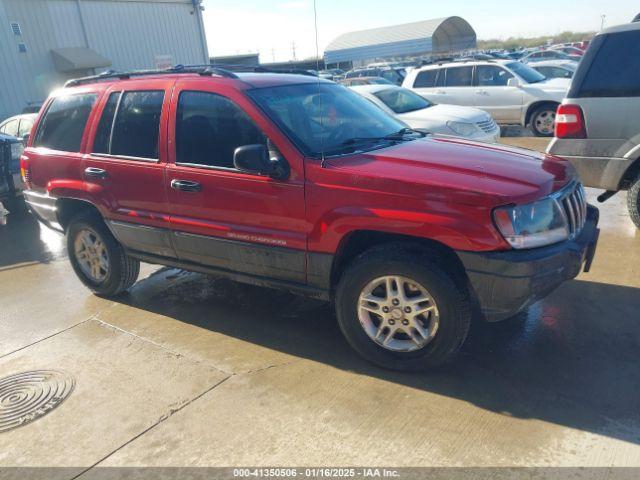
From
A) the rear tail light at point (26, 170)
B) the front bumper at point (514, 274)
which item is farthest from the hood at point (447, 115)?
the front bumper at point (514, 274)

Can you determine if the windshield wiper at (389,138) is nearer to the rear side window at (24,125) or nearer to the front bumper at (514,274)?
the front bumper at (514,274)

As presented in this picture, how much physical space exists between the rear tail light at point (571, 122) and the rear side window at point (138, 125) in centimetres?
377

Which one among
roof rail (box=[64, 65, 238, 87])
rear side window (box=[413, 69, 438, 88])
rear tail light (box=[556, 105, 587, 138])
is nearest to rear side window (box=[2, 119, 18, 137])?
roof rail (box=[64, 65, 238, 87])

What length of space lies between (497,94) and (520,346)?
31.9 feet

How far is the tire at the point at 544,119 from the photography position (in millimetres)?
11398

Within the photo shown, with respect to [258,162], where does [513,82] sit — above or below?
below

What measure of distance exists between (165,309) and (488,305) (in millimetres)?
2790

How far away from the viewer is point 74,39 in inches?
761

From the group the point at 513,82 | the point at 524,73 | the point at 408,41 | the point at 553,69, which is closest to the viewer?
the point at 513,82

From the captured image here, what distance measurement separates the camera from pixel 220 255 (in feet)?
12.6

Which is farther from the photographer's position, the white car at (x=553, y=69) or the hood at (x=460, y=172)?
the white car at (x=553, y=69)

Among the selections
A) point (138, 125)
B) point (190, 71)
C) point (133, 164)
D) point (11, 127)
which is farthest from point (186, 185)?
point (11, 127)

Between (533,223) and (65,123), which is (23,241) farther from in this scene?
(533,223)

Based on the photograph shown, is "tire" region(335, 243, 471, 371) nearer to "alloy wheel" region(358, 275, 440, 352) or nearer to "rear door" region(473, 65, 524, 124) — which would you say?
"alloy wheel" region(358, 275, 440, 352)
